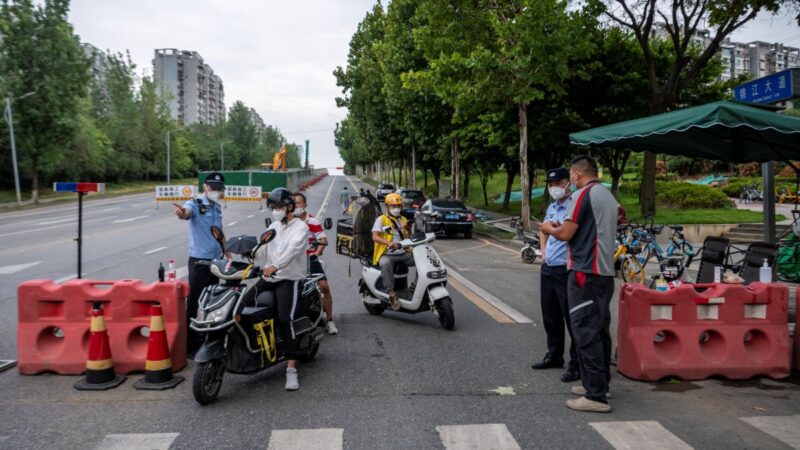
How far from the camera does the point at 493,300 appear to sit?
9.67 metres

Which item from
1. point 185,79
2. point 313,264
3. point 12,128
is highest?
point 185,79

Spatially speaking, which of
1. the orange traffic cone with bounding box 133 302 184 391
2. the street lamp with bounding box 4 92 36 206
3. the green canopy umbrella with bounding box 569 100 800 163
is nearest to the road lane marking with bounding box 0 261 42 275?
the orange traffic cone with bounding box 133 302 184 391

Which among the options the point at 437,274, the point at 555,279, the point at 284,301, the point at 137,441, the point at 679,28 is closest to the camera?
the point at 137,441

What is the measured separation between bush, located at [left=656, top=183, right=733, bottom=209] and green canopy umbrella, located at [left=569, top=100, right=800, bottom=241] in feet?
63.0

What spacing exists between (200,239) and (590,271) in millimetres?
3998

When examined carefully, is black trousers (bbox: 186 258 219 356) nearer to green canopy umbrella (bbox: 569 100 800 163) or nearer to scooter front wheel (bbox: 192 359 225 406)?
scooter front wheel (bbox: 192 359 225 406)

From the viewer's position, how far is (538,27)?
1869cm

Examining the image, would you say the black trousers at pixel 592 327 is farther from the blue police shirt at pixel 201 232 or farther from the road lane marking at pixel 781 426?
the blue police shirt at pixel 201 232

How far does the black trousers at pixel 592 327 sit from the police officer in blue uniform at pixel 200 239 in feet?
12.0

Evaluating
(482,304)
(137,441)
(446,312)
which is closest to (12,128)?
(482,304)

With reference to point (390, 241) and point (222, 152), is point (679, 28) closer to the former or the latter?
point (390, 241)

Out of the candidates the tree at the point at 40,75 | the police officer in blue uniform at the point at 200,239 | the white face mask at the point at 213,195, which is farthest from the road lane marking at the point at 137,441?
the tree at the point at 40,75

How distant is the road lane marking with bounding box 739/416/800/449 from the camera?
4.31 metres

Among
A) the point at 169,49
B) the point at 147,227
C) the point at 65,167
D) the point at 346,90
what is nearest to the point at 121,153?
the point at 65,167
